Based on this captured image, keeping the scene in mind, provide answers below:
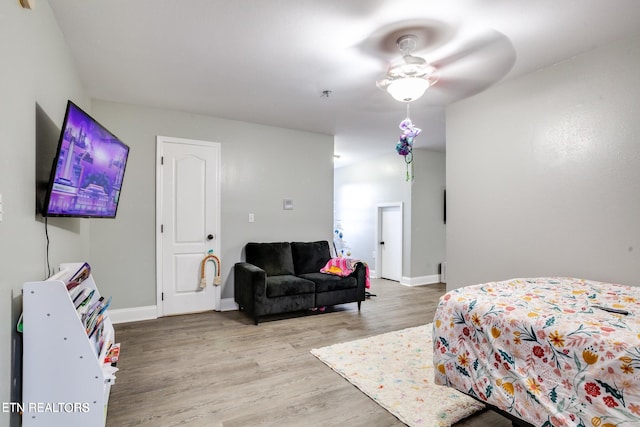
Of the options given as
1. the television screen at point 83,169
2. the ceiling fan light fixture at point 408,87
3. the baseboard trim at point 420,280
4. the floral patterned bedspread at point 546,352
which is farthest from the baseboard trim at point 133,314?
the baseboard trim at point 420,280

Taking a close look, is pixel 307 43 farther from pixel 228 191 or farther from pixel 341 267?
pixel 341 267

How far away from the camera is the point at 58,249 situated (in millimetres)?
2250

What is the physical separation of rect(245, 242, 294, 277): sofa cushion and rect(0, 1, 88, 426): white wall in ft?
7.72

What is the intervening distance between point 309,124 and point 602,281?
11.4 ft

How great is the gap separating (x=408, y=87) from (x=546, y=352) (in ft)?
6.53

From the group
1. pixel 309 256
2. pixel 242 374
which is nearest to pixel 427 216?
pixel 309 256

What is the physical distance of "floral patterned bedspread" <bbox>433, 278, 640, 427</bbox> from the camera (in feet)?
4.08

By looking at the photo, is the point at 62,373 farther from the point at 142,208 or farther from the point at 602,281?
the point at 602,281

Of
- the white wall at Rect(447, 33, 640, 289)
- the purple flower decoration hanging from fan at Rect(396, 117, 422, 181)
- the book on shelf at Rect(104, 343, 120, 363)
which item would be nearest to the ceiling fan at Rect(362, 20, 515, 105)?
the purple flower decoration hanging from fan at Rect(396, 117, 422, 181)

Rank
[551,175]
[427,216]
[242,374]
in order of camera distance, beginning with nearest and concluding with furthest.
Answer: [242,374] → [551,175] → [427,216]

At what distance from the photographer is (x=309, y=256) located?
4590mm

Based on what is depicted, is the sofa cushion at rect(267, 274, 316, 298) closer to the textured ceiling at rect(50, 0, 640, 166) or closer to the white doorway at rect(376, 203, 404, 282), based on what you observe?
the textured ceiling at rect(50, 0, 640, 166)

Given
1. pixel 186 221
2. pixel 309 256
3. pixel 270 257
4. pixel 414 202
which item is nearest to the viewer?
pixel 186 221

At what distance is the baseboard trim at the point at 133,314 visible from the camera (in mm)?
3705
